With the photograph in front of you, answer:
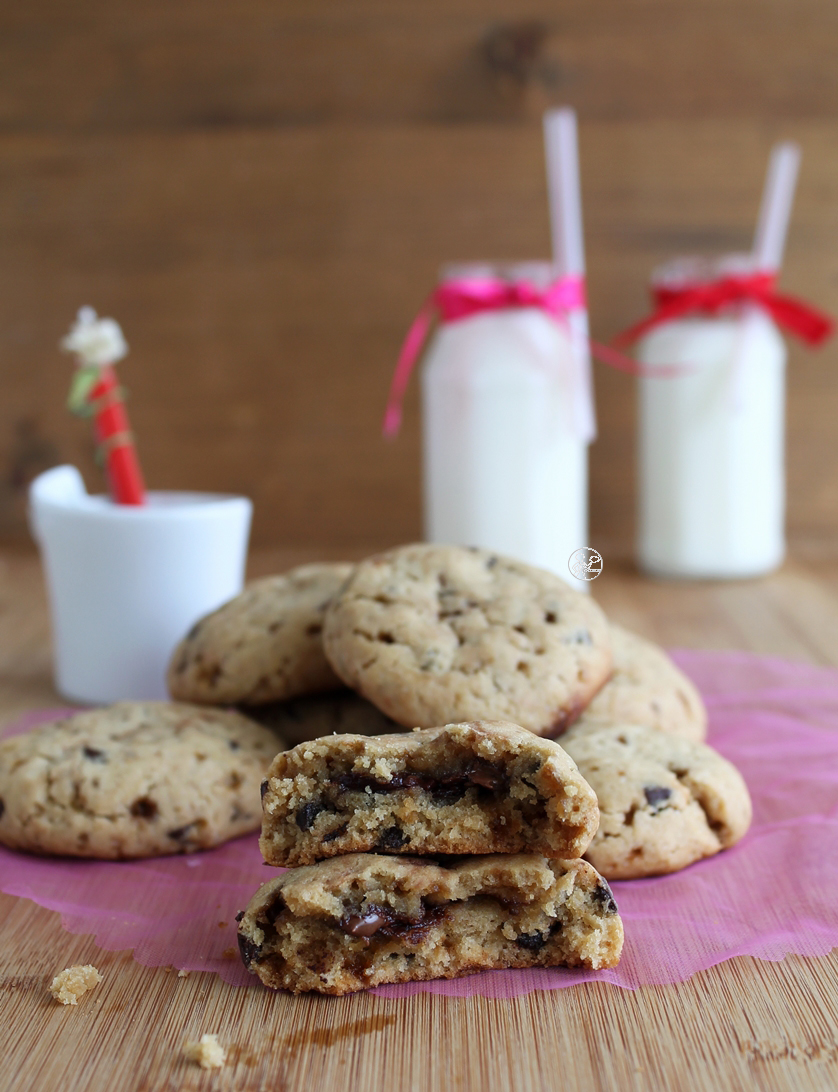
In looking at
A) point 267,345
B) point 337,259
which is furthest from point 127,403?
point 337,259

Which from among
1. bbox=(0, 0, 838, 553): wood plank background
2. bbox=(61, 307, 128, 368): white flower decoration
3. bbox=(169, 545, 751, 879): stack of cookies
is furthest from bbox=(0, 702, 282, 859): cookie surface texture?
bbox=(0, 0, 838, 553): wood plank background

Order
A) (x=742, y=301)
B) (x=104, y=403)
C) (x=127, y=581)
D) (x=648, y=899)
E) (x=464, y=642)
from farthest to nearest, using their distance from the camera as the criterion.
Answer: (x=742, y=301) < (x=104, y=403) < (x=127, y=581) < (x=464, y=642) < (x=648, y=899)

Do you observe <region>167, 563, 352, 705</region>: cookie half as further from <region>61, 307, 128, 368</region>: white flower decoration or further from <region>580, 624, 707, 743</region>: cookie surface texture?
<region>61, 307, 128, 368</region>: white flower decoration

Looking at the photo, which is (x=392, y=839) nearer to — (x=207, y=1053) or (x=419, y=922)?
(x=419, y=922)

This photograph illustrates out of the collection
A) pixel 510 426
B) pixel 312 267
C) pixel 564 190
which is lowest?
pixel 510 426

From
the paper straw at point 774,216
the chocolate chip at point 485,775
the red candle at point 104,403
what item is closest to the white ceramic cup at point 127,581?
the red candle at point 104,403

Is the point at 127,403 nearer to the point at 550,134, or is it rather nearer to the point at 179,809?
the point at 550,134

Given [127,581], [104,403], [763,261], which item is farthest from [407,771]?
[763,261]
